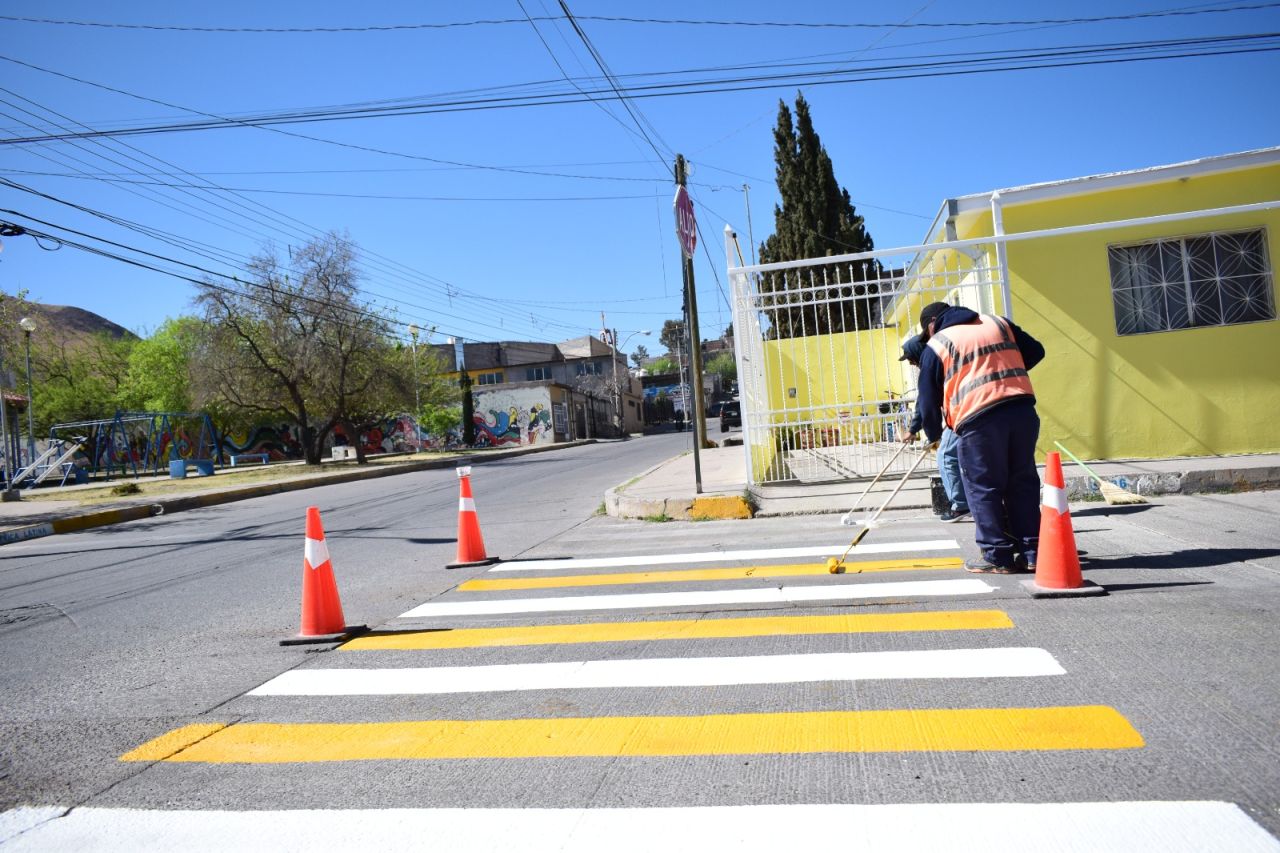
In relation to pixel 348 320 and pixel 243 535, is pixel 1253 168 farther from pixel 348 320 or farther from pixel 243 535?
pixel 348 320

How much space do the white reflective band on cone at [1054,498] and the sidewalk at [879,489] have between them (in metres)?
3.93

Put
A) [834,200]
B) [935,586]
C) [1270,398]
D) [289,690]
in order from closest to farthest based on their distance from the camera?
[289,690] → [935,586] → [1270,398] → [834,200]

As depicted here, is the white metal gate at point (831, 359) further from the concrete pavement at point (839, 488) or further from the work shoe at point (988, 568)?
the work shoe at point (988, 568)

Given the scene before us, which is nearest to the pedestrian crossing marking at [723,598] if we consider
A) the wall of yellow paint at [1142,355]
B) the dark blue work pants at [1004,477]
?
the dark blue work pants at [1004,477]

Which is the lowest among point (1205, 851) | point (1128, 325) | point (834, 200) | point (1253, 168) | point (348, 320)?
point (1205, 851)

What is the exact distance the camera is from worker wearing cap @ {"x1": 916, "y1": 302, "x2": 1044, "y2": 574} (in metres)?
5.16

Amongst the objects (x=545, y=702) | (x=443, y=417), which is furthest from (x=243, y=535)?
(x=443, y=417)

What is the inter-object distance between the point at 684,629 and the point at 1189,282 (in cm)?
841

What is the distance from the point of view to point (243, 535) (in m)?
11.8

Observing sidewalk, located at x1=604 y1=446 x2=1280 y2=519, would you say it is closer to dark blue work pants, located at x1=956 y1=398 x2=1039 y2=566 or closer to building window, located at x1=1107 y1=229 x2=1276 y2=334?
building window, located at x1=1107 y1=229 x2=1276 y2=334

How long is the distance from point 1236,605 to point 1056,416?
5860 mm

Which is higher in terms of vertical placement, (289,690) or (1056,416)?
(1056,416)

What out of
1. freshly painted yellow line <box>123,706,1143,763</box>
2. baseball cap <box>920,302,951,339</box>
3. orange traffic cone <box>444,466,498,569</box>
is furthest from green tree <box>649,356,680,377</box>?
freshly painted yellow line <box>123,706,1143,763</box>

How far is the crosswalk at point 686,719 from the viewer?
8.02 ft
